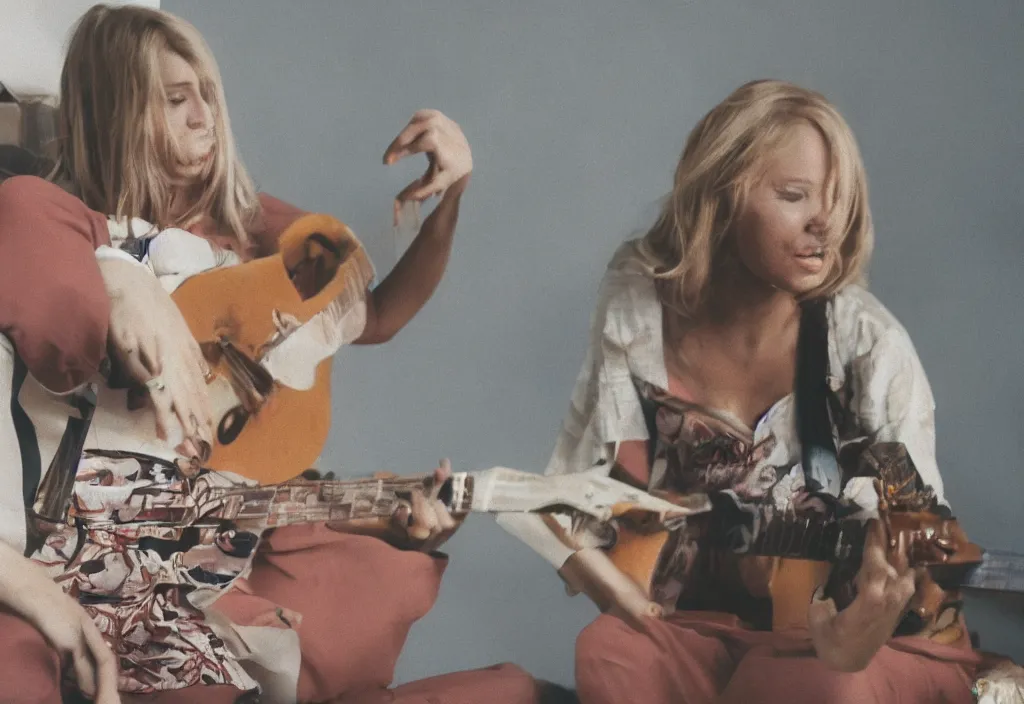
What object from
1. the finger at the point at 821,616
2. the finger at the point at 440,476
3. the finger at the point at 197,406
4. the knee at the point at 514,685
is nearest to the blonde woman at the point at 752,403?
the finger at the point at 821,616

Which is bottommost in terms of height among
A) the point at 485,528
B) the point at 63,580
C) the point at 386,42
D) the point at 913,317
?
the point at 63,580

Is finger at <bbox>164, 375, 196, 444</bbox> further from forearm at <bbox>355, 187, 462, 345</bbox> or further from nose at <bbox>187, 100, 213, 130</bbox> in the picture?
nose at <bbox>187, 100, 213, 130</bbox>

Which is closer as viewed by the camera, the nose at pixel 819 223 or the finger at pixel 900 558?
the finger at pixel 900 558

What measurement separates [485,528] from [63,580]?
1272 mm

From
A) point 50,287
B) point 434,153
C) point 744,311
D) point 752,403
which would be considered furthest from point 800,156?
point 50,287

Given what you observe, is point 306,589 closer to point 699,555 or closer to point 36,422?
point 36,422

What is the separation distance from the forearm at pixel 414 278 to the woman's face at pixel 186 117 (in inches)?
27.8

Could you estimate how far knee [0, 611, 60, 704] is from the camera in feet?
11.4

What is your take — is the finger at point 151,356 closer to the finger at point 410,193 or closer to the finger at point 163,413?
the finger at point 163,413

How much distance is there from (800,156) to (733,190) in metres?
0.25

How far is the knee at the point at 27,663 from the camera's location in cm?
348

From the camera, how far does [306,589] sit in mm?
3789

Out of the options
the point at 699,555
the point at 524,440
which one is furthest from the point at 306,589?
the point at 699,555

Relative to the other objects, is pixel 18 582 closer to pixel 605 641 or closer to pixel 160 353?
pixel 160 353
